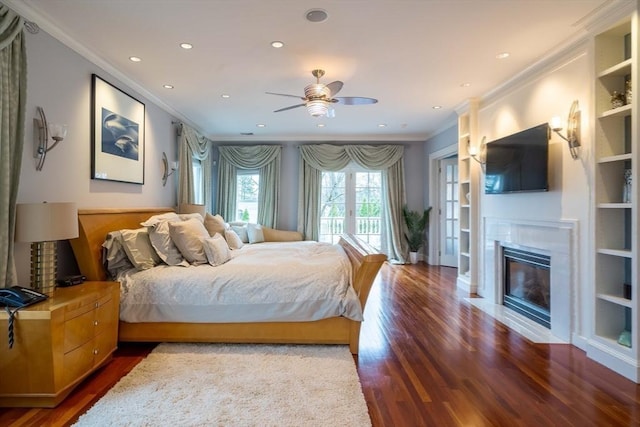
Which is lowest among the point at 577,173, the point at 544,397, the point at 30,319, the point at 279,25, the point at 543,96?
the point at 544,397

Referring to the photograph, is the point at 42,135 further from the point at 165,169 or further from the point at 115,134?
the point at 165,169

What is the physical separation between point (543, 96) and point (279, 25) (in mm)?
2748

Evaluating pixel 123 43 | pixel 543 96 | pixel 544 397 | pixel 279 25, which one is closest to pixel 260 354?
pixel 544 397

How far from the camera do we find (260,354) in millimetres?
2787

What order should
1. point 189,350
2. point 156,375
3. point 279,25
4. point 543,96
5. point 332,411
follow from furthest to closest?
point 543,96, point 189,350, point 279,25, point 156,375, point 332,411

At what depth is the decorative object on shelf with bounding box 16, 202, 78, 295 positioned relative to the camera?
2256 mm

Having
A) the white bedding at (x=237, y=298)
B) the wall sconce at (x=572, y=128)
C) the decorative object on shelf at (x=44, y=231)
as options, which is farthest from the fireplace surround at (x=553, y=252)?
the decorative object on shelf at (x=44, y=231)

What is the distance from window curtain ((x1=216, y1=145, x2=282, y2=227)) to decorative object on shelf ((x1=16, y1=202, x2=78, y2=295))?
4.59 m

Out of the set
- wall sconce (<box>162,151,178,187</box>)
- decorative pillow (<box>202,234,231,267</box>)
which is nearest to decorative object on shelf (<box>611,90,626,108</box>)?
decorative pillow (<box>202,234,231,267</box>)

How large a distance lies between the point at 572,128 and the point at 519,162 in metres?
0.71

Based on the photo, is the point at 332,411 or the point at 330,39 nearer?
the point at 332,411

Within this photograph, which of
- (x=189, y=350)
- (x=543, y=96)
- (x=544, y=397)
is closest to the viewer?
(x=544, y=397)

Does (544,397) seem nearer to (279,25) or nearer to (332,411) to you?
(332,411)

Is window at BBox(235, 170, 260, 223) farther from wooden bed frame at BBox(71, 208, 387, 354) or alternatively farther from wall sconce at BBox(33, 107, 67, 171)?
wall sconce at BBox(33, 107, 67, 171)
